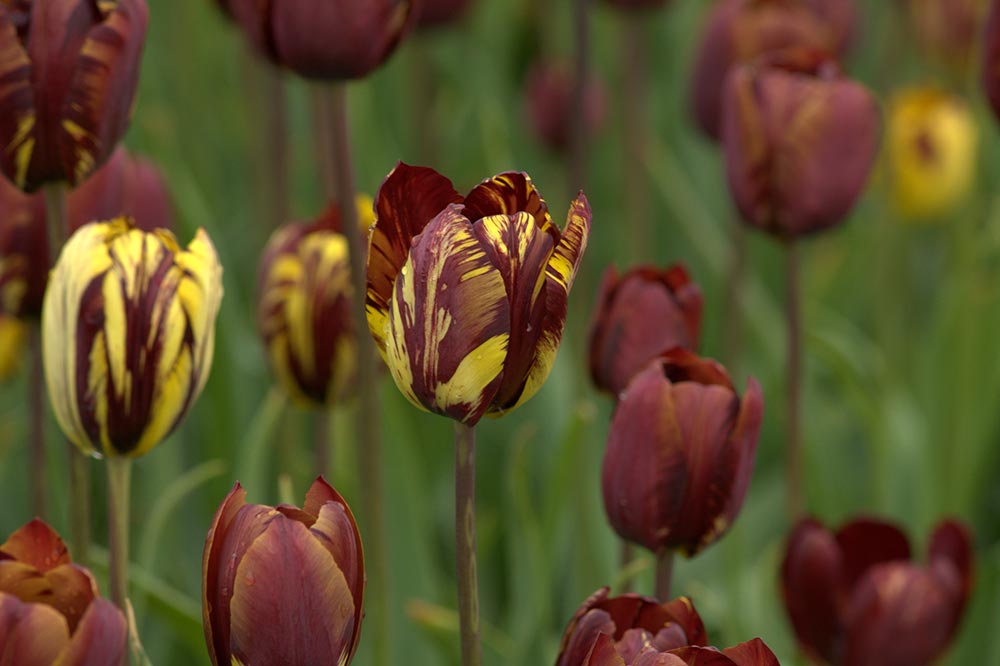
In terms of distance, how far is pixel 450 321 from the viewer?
57 centimetres

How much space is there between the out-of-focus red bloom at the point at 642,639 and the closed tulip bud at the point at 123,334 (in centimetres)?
22

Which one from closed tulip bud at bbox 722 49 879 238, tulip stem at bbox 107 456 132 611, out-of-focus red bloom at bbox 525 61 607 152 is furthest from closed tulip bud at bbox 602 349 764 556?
out-of-focus red bloom at bbox 525 61 607 152

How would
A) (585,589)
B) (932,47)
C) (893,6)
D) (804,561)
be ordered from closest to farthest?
(804,561)
(585,589)
(893,6)
(932,47)

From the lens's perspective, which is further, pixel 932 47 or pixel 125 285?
pixel 932 47

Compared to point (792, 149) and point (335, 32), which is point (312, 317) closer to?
point (335, 32)

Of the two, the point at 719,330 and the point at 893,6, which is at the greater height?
the point at 893,6

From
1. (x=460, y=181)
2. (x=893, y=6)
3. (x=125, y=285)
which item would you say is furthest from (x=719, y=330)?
(x=125, y=285)

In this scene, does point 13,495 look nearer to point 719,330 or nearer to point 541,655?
point 541,655

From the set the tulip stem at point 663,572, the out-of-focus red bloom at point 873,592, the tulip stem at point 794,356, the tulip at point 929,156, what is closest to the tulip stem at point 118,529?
the tulip stem at point 663,572

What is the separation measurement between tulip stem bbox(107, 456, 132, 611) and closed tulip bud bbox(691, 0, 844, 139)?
782mm

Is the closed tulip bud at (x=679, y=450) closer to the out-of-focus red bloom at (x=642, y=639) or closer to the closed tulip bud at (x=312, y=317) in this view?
the out-of-focus red bloom at (x=642, y=639)

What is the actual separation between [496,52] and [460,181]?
0.55m

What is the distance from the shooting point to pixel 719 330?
69.2 inches

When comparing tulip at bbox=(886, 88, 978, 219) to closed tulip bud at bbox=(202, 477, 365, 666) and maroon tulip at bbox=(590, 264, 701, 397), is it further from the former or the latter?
closed tulip bud at bbox=(202, 477, 365, 666)
